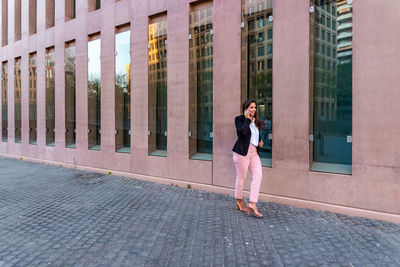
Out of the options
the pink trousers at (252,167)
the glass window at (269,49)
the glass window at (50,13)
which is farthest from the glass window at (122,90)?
the pink trousers at (252,167)

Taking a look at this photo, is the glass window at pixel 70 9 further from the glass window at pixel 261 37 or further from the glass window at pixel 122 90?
the glass window at pixel 261 37

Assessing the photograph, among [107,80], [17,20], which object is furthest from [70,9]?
[17,20]

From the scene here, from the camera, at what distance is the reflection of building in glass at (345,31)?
16.9ft

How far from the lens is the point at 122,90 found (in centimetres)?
899

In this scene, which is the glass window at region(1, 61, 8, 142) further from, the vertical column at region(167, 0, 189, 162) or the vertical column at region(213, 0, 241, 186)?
the vertical column at region(213, 0, 241, 186)

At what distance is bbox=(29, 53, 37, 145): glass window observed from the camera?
40.3 feet

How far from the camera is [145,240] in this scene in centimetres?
393

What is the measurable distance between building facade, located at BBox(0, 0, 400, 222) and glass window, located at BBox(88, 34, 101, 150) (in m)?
0.04

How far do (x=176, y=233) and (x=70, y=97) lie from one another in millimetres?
8658

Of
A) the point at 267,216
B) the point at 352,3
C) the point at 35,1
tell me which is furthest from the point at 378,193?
the point at 35,1

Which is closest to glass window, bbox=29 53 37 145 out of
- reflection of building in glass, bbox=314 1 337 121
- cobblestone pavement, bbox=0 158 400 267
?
cobblestone pavement, bbox=0 158 400 267

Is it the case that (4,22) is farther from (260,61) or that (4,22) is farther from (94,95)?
(260,61)

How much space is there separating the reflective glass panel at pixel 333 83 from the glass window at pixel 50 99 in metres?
10.3

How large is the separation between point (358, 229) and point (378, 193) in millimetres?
911
